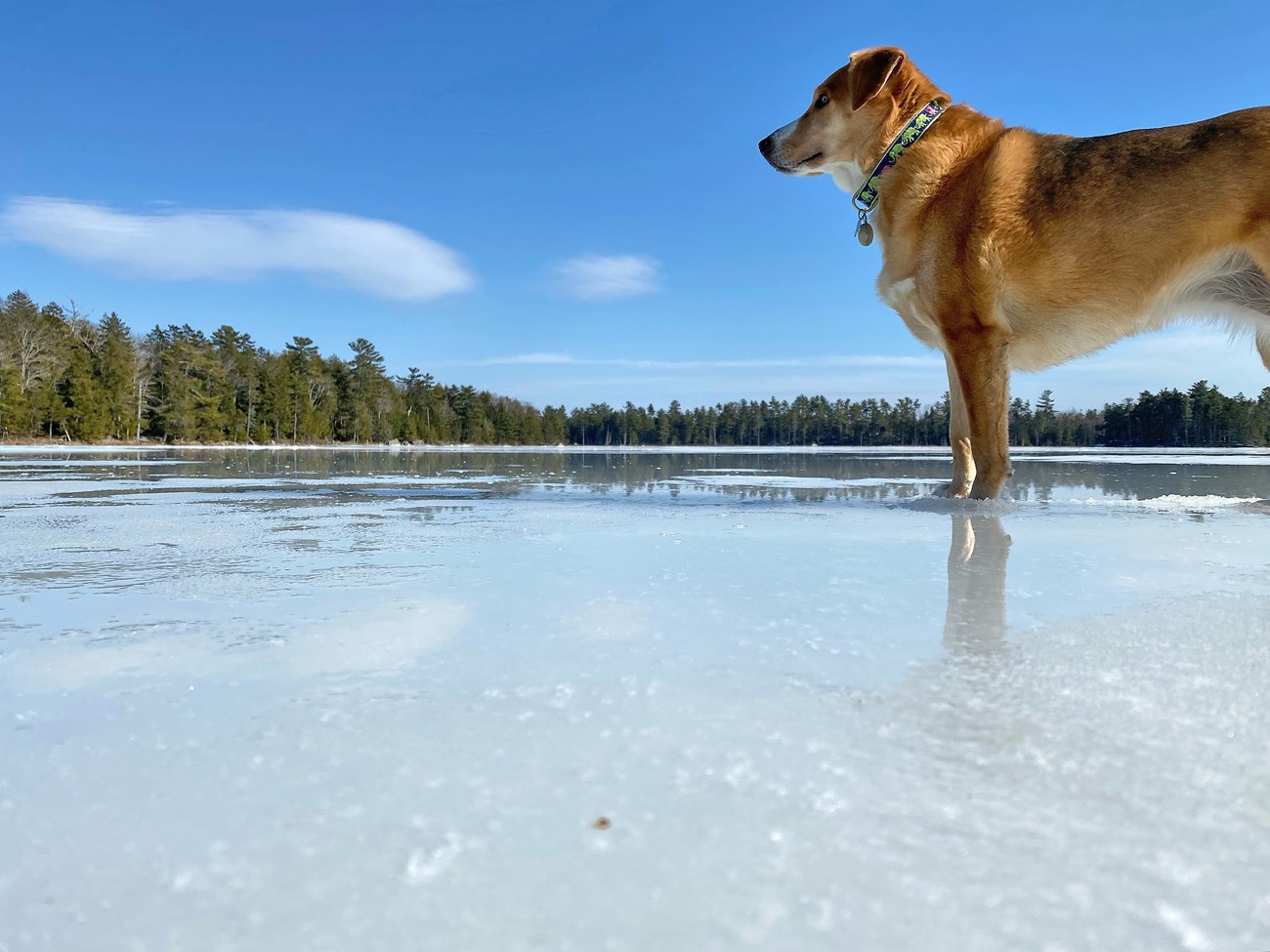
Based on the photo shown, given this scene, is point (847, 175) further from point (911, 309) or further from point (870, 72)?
point (911, 309)

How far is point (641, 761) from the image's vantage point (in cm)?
82

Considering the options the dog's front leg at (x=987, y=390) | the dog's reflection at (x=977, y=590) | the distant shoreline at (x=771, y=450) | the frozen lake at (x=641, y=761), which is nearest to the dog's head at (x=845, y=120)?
the dog's front leg at (x=987, y=390)

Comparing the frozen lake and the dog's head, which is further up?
the dog's head

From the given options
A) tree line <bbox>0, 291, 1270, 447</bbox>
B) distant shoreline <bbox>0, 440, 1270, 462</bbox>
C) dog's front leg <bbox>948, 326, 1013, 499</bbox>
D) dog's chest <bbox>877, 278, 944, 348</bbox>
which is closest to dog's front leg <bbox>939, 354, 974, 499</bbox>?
dog's chest <bbox>877, 278, 944, 348</bbox>

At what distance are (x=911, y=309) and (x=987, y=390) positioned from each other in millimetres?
586

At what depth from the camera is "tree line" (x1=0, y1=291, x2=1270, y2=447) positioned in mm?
48312

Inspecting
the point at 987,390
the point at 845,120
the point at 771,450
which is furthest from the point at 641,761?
the point at 771,450

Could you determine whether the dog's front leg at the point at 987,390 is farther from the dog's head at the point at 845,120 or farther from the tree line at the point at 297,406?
the tree line at the point at 297,406

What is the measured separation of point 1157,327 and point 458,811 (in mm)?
3708

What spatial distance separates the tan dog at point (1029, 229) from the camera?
2.95m

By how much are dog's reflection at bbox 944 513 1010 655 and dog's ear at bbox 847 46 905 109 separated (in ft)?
7.11

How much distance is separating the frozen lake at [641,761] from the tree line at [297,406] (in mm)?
51607

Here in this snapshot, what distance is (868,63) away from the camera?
3.56 metres

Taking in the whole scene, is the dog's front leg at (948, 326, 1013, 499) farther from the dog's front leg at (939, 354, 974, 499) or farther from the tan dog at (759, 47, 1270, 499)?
the dog's front leg at (939, 354, 974, 499)
